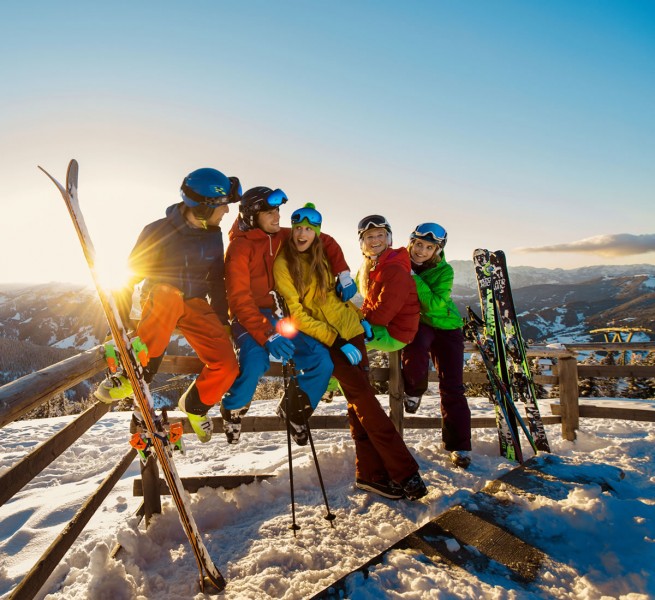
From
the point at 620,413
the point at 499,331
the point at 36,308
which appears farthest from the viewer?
the point at 36,308

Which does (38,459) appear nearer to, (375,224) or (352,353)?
(352,353)

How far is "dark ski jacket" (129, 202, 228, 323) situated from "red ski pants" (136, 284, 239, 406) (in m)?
0.14

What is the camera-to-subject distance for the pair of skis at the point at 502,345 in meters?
4.70

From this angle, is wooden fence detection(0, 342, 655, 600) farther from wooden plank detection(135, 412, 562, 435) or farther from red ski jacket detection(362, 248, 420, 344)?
red ski jacket detection(362, 248, 420, 344)

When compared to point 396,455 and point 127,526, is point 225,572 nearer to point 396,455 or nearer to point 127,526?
point 127,526

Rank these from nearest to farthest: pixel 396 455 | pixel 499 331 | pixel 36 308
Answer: pixel 396 455 → pixel 499 331 → pixel 36 308

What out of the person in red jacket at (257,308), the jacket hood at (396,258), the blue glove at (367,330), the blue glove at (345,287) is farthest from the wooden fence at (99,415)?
the jacket hood at (396,258)

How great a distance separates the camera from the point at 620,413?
539 centimetres

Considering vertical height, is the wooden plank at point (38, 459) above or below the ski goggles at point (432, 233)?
below

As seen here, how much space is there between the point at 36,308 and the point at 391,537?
741ft

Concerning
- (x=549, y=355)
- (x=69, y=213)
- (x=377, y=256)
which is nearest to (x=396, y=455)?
A: (x=377, y=256)

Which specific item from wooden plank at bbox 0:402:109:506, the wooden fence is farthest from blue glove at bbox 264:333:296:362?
wooden plank at bbox 0:402:109:506

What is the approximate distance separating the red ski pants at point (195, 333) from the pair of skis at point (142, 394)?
372mm

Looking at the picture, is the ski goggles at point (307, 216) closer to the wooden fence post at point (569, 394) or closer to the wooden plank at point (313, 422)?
the wooden plank at point (313, 422)
